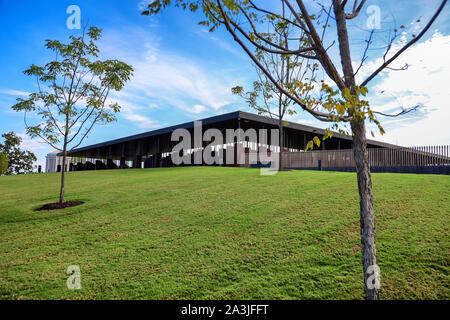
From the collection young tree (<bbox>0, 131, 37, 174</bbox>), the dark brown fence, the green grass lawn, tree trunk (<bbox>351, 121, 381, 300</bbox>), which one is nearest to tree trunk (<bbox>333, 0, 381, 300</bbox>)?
tree trunk (<bbox>351, 121, 381, 300</bbox>)

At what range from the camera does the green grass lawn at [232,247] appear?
3.62 meters

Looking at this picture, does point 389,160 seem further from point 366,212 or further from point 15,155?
point 15,155

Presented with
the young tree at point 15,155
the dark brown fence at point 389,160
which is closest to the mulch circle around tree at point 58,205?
the dark brown fence at point 389,160

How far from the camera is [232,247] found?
4.80m

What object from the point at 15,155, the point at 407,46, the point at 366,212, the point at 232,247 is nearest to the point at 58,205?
the point at 232,247

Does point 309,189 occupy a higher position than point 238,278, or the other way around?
point 309,189

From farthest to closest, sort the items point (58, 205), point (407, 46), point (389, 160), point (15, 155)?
point (15, 155)
point (389, 160)
point (58, 205)
point (407, 46)

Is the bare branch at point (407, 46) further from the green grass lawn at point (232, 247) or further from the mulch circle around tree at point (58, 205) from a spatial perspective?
the mulch circle around tree at point (58, 205)
